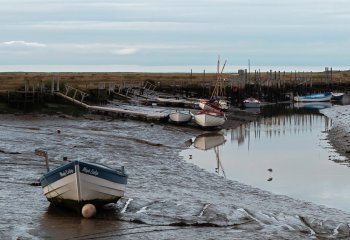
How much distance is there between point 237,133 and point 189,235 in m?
29.5

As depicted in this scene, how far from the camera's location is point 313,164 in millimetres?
29062

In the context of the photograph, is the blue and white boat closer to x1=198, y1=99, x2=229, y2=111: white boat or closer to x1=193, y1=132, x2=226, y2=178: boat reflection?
x1=193, y1=132, x2=226, y2=178: boat reflection

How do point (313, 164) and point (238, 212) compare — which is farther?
point (313, 164)

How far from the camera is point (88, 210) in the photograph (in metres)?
16.5

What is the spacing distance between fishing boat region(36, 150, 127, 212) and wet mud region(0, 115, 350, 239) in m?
0.36

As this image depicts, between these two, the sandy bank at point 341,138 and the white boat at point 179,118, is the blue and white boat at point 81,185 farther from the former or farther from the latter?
the white boat at point 179,118

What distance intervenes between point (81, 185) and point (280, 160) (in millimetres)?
15812

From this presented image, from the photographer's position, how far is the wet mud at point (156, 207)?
15.3 m

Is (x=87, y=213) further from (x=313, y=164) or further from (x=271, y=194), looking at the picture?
(x=313, y=164)

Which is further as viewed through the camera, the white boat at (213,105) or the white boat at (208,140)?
the white boat at (213,105)

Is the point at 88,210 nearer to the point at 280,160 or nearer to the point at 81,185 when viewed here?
the point at 81,185

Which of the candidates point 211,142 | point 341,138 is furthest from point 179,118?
point 341,138

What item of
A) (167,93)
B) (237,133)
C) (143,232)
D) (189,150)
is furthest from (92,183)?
(167,93)

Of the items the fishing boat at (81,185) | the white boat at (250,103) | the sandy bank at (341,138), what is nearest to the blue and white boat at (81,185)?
the fishing boat at (81,185)
